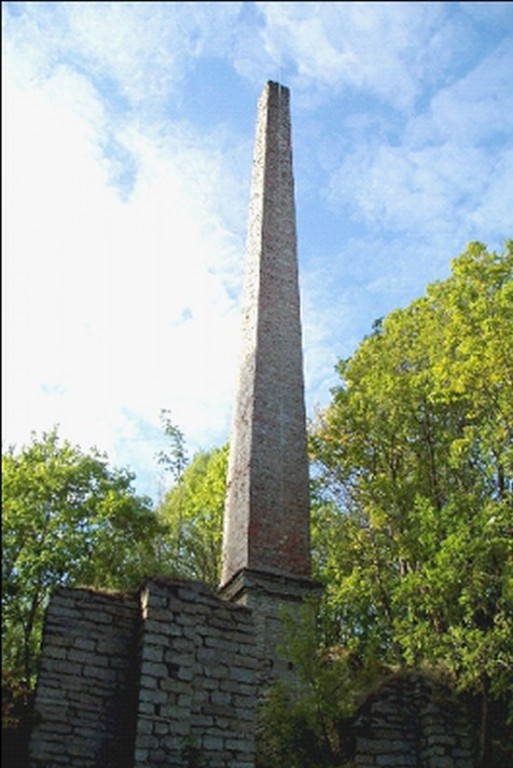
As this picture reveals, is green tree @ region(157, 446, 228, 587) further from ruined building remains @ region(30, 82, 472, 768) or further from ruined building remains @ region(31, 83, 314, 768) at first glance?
ruined building remains @ region(31, 83, 314, 768)

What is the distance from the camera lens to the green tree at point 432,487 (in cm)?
1128

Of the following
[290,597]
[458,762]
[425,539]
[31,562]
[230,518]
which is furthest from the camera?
[31,562]

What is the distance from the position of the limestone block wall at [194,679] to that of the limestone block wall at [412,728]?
64.4 inches

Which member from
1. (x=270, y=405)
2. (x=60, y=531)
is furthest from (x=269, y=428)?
(x=60, y=531)

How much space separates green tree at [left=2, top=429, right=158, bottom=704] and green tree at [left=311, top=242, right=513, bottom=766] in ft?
14.4

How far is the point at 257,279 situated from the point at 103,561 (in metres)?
6.90

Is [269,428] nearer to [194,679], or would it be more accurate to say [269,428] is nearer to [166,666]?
[194,679]

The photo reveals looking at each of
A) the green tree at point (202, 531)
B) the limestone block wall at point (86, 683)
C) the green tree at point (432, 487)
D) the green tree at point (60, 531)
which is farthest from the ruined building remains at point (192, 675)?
the green tree at point (202, 531)

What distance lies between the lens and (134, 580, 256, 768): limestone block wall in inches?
325

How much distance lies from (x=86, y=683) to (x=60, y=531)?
8.66 meters

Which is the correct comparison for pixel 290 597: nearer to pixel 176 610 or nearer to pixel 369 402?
pixel 176 610

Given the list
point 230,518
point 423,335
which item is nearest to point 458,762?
point 230,518

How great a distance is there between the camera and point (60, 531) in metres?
16.7

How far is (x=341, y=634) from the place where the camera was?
12703 millimetres
